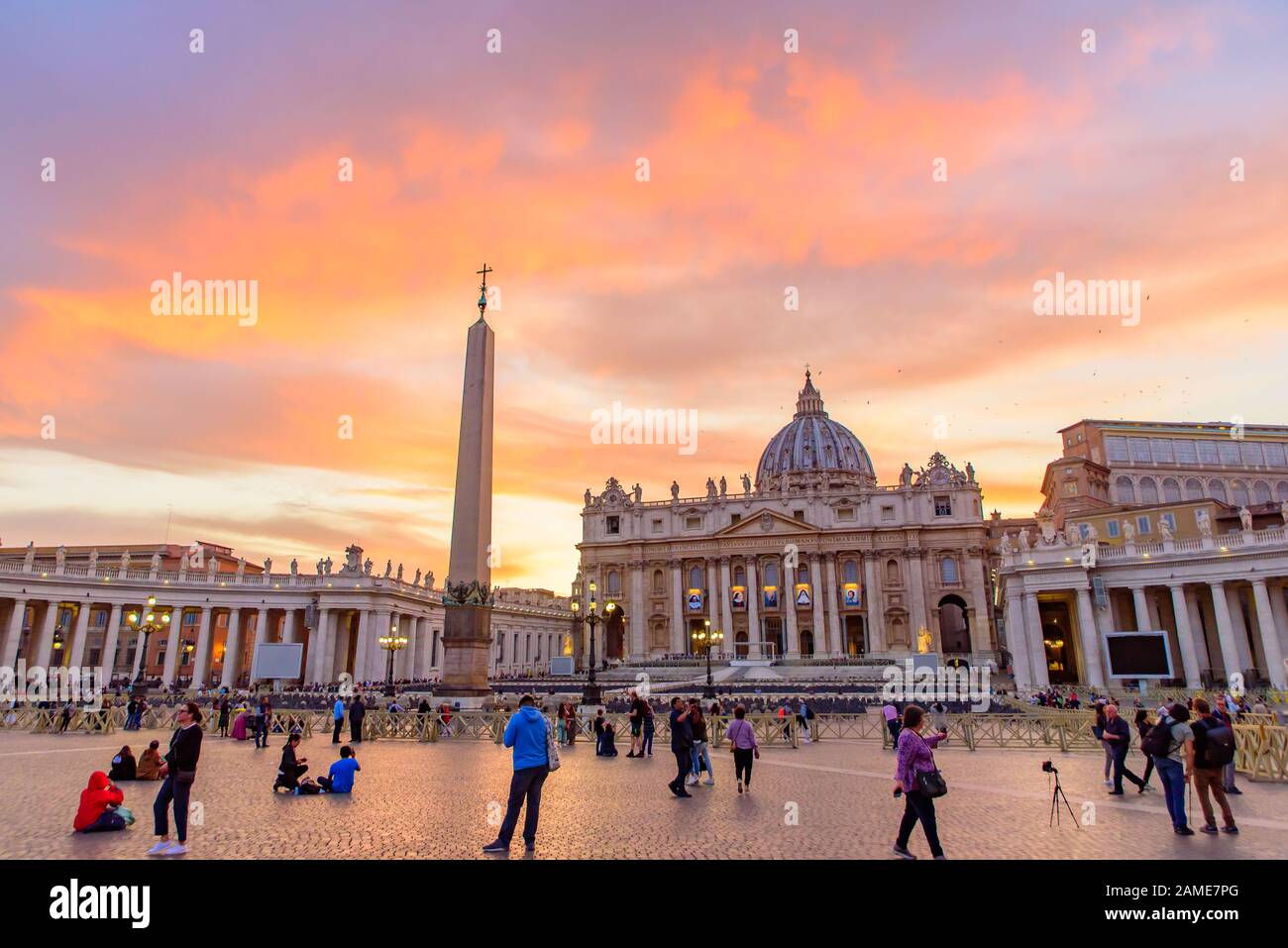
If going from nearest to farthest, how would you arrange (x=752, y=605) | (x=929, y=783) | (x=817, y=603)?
(x=929, y=783) → (x=817, y=603) → (x=752, y=605)

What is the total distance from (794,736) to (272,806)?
1253 cm

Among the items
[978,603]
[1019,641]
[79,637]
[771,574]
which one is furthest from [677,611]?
[79,637]

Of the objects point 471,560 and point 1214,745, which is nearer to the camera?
point 1214,745

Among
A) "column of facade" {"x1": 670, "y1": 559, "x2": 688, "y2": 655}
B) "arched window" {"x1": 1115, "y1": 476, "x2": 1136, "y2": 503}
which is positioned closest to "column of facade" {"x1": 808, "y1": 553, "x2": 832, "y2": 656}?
"column of facade" {"x1": 670, "y1": 559, "x2": 688, "y2": 655}

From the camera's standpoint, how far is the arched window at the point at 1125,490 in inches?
2427

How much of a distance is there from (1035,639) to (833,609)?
36829mm

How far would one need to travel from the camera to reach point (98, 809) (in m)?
8.71

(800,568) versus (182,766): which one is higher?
(800,568)

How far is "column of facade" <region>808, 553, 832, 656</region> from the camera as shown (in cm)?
7569

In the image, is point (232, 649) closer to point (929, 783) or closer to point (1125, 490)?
point (929, 783)
